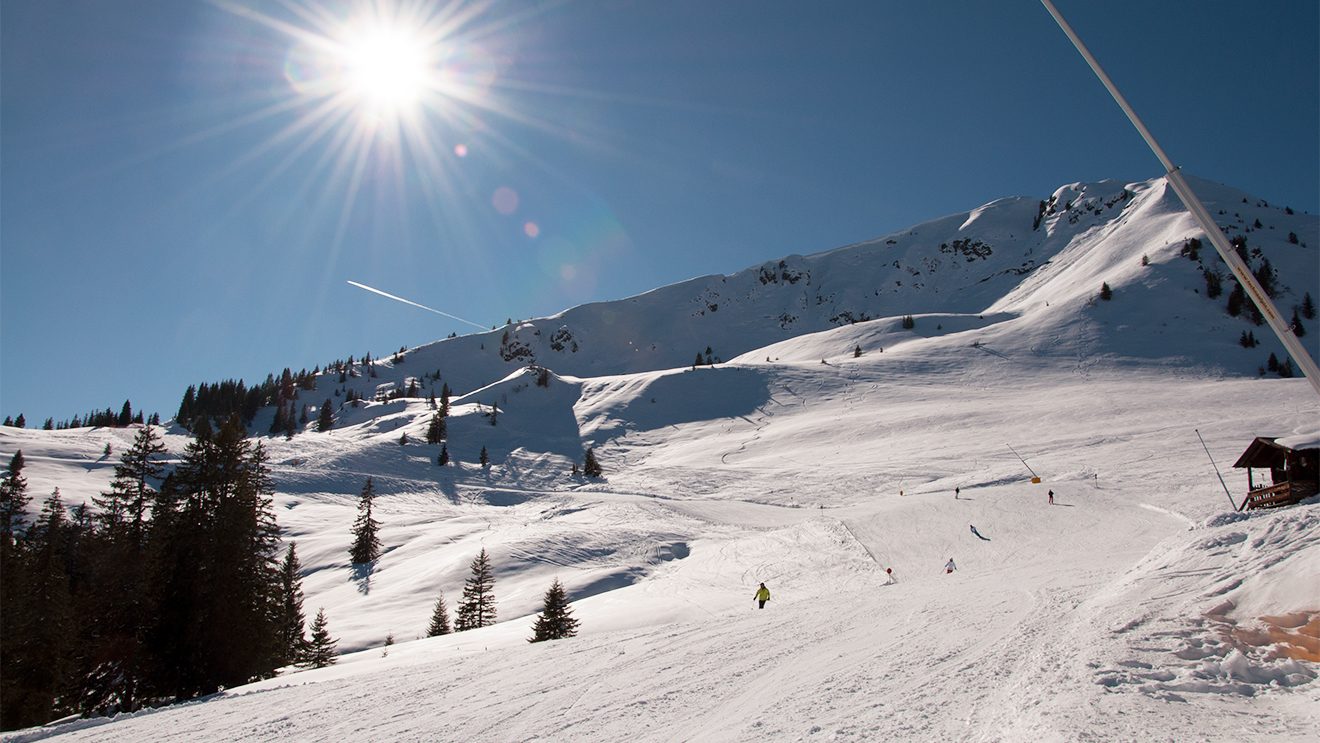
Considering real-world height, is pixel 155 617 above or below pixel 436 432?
below

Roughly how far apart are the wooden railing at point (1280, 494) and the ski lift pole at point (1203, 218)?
2388 cm

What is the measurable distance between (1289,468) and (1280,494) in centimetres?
106

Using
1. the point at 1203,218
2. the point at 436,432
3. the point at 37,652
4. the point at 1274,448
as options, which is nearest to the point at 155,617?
the point at 37,652

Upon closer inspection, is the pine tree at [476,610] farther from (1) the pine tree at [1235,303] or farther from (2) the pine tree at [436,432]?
(1) the pine tree at [1235,303]

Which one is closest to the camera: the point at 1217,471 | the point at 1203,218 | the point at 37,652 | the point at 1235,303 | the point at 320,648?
the point at 1203,218

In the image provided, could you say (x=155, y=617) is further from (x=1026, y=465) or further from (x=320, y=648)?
(x=1026, y=465)

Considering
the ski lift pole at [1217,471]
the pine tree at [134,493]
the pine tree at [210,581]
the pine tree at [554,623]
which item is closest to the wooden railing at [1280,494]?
the ski lift pole at [1217,471]

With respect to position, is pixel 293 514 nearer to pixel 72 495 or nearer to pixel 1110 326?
pixel 72 495

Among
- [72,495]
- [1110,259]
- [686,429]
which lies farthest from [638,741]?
[1110,259]

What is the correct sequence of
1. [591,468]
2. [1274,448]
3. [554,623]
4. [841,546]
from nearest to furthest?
[554,623]
[1274,448]
[841,546]
[591,468]

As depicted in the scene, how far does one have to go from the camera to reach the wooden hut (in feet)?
75.1

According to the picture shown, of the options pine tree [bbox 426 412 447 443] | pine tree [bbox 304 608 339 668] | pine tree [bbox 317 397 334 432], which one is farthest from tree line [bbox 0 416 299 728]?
pine tree [bbox 317 397 334 432]

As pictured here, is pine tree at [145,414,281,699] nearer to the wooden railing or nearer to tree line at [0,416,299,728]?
tree line at [0,416,299,728]

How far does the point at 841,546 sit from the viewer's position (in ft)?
107
